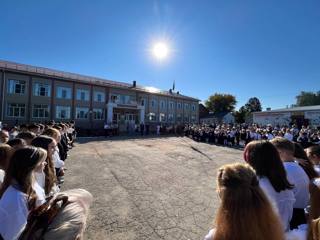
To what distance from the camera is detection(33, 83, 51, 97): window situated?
3314 cm

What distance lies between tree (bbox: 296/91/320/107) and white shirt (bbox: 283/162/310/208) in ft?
305

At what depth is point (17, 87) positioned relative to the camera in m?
31.5

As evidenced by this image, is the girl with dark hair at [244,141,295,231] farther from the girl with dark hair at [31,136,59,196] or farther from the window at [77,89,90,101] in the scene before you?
the window at [77,89,90,101]

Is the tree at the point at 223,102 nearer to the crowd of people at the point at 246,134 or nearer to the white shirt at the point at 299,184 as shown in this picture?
the crowd of people at the point at 246,134

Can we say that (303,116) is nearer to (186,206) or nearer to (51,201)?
(186,206)

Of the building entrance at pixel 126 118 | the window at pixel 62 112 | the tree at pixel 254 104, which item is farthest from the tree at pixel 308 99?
the window at pixel 62 112

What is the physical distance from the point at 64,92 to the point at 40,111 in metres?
4.52

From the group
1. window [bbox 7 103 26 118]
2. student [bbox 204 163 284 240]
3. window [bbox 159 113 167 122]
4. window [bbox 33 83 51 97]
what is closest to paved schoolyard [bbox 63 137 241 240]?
student [bbox 204 163 284 240]

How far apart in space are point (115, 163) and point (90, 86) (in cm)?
3044

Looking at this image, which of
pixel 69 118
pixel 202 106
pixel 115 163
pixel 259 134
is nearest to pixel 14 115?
pixel 69 118

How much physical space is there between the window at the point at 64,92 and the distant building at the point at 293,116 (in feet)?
113

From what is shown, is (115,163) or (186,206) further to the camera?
(115,163)

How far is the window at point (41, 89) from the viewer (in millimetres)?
33138

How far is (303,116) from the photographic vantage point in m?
38.2
